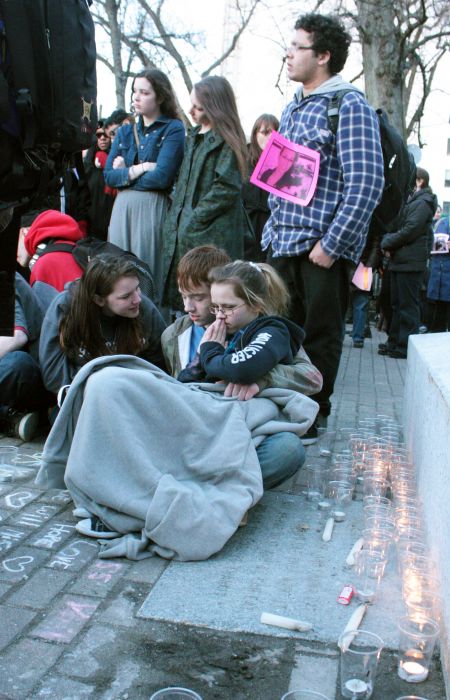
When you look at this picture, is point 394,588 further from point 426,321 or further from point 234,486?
point 426,321

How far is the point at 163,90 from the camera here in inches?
232

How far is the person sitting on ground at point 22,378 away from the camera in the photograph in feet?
15.0

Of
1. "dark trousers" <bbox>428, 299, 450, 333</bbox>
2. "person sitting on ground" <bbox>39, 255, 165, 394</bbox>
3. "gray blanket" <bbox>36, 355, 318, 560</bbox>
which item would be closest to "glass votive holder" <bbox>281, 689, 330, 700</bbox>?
"gray blanket" <bbox>36, 355, 318, 560</bbox>

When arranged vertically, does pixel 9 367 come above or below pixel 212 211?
below

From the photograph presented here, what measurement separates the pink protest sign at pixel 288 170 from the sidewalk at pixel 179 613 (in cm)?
191

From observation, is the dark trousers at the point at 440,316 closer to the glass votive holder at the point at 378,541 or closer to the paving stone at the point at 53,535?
→ the glass votive holder at the point at 378,541

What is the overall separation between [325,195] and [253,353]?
145cm

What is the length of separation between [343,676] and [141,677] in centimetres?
55

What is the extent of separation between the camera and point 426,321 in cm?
1261

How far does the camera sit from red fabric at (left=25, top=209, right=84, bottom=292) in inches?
202

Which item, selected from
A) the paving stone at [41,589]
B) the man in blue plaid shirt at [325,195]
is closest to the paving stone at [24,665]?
the paving stone at [41,589]

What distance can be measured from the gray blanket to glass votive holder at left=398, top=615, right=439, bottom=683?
878mm

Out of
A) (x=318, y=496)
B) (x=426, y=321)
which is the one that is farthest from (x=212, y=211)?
(x=426, y=321)

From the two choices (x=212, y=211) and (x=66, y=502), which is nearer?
(x=66, y=502)
